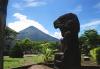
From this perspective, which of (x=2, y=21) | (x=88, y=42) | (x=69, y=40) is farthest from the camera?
(x=88, y=42)

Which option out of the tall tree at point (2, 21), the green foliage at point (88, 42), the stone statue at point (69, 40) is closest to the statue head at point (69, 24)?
the stone statue at point (69, 40)

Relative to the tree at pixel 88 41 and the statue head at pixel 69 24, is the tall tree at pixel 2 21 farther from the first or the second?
the tree at pixel 88 41

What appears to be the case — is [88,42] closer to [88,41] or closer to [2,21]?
[88,41]

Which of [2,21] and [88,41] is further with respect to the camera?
[88,41]

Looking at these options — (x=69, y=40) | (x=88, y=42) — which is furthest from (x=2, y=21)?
(x=88, y=42)

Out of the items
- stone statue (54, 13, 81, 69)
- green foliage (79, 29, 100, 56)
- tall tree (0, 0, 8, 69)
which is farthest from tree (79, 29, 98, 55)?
tall tree (0, 0, 8, 69)

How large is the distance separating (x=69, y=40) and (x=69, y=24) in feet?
2.81

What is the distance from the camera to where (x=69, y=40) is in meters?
13.7

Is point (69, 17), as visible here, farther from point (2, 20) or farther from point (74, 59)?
point (2, 20)

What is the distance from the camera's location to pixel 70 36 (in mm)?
13680

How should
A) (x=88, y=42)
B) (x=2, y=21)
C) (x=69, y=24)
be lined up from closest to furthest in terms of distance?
1. (x=2, y=21)
2. (x=69, y=24)
3. (x=88, y=42)

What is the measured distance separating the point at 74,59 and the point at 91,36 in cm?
4109

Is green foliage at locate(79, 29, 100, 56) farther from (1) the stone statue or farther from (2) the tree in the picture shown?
(1) the stone statue

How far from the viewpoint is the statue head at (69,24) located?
13.8 m
